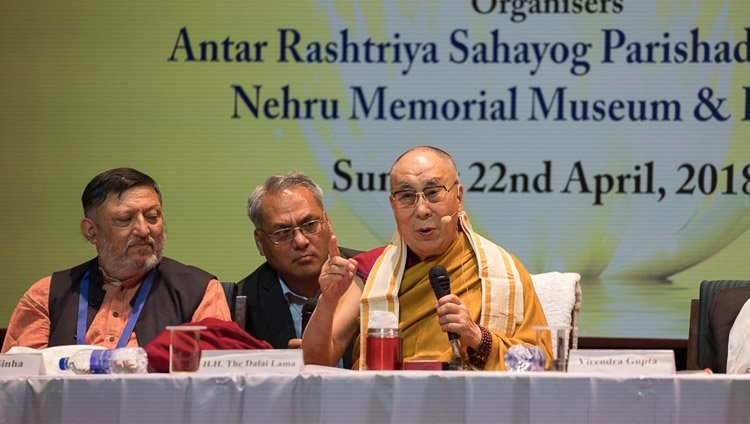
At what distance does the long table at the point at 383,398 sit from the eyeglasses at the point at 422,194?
828 millimetres

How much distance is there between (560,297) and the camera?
9.32 feet

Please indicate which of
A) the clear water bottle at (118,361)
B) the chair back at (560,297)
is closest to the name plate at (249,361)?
the clear water bottle at (118,361)

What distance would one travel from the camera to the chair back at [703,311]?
282cm

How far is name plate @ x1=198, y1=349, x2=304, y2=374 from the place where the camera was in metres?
1.79

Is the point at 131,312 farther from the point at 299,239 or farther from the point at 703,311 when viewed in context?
the point at 703,311

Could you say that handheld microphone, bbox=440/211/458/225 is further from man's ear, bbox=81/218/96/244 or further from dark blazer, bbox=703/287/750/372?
man's ear, bbox=81/218/96/244

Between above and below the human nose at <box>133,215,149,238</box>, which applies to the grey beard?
below

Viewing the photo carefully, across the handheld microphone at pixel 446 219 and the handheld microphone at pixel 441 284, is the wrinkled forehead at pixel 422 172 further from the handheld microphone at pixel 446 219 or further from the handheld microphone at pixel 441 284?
the handheld microphone at pixel 441 284

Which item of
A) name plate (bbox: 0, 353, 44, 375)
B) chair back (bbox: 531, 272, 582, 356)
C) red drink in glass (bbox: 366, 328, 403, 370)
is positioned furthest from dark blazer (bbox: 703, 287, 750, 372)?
name plate (bbox: 0, 353, 44, 375)

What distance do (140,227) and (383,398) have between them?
4.06ft

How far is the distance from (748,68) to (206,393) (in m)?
2.61

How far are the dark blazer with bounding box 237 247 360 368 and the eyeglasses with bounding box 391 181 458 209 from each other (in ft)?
2.19

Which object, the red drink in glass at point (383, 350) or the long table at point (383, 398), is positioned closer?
the long table at point (383, 398)

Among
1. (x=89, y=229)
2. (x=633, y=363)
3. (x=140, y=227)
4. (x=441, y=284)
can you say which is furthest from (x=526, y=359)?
(x=89, y=229)
